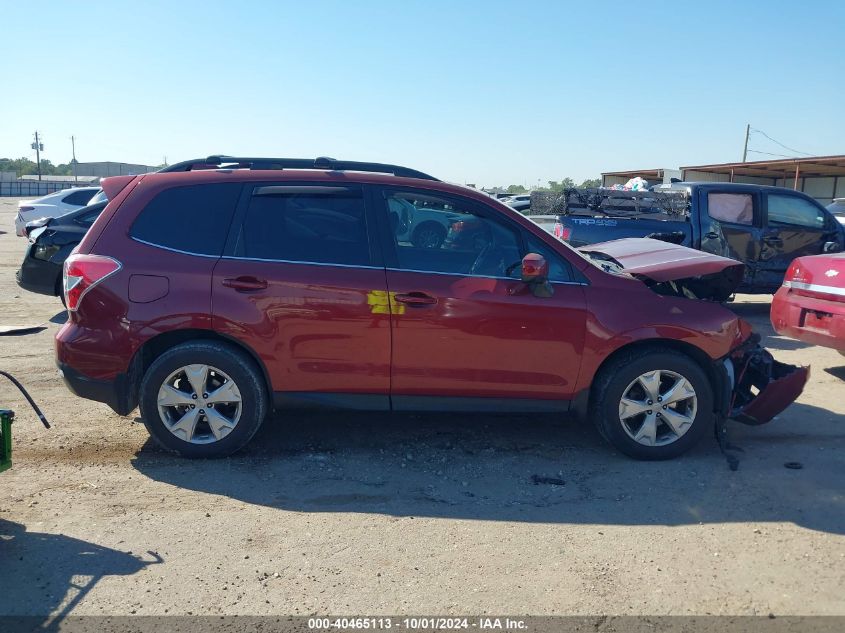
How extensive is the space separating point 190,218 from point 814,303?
560 cm

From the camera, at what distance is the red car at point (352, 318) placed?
4582 mm

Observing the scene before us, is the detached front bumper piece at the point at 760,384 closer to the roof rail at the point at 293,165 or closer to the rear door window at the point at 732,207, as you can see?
the roof rail at the point at 293,165

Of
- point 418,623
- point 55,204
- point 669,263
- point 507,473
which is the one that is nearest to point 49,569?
point 418,623

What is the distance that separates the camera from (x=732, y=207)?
32.0 feet

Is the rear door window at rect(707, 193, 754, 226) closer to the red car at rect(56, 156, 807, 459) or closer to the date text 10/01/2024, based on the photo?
the red car at rect(56, 156, 807, 459)

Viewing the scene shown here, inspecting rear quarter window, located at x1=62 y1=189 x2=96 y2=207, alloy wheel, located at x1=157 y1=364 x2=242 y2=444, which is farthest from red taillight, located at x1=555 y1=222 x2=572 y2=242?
rear quarter window, located at x1=62 y1=189 x2=96 y2=207

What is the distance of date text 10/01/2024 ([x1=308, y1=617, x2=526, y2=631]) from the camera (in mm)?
3039

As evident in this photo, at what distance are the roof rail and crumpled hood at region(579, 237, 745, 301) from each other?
1.63m

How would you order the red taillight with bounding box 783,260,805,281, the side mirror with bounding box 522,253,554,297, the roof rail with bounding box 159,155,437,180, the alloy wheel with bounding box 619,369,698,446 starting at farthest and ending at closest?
1. the red taillight with bounding box 783,260,805,281
2. the roof rail with bounding box 159,155,437,180
3. the alloy wheel with bounding box 619,369,698,446
4. the side mirror with bounding box 522,253,554,297

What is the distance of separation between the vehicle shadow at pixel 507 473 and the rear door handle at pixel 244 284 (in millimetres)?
1153

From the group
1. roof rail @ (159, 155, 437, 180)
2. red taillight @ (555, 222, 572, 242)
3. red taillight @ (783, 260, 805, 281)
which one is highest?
roof rail @ (159, 155, 437, 180)

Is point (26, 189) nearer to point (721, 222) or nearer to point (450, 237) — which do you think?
point (721, 222)

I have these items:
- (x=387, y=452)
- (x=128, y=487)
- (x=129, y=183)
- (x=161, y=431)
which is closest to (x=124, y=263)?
(x=129, y=183)

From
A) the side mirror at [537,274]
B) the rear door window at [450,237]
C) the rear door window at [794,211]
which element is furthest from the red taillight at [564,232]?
the side mirror at [537,274]
